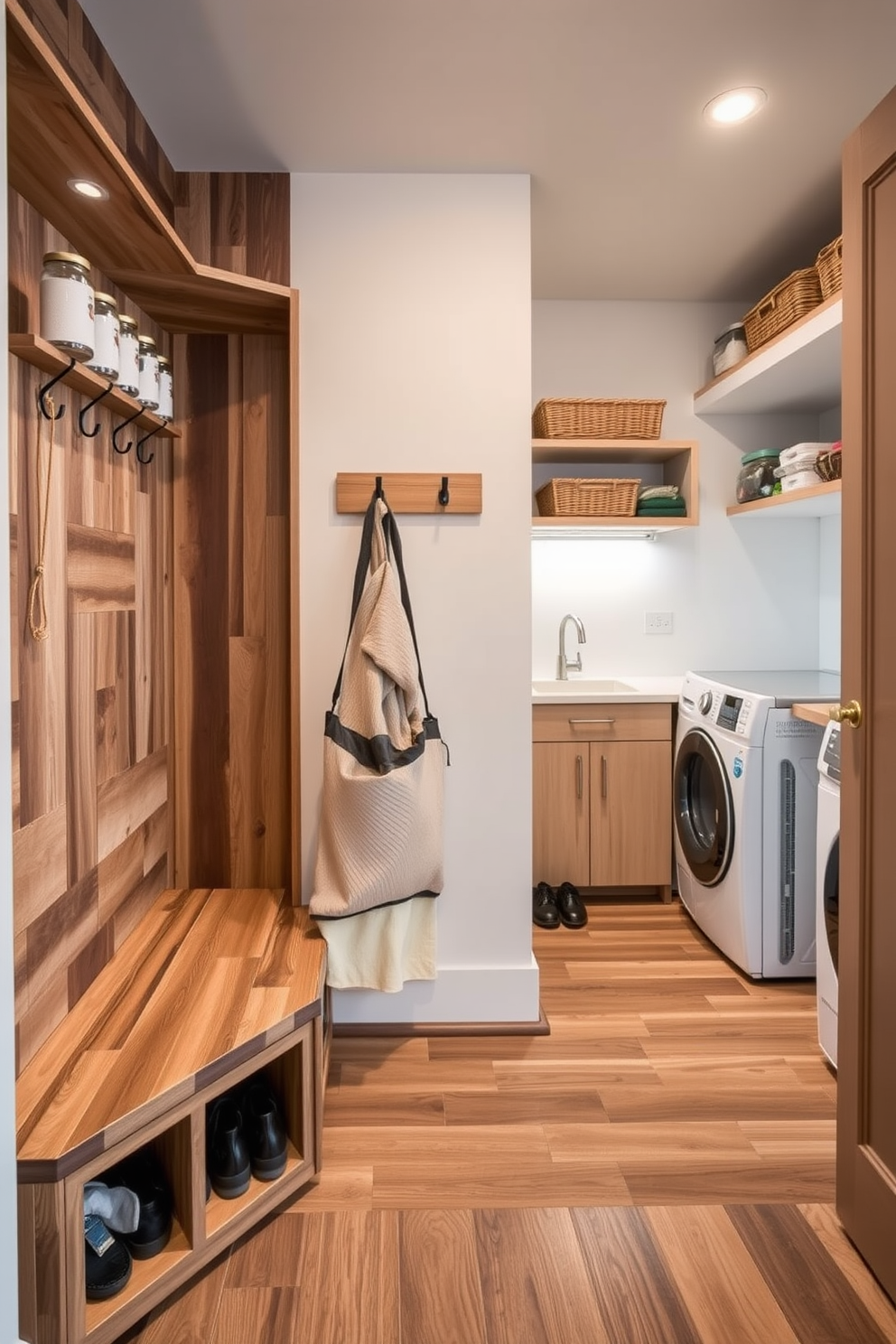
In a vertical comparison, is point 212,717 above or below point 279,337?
below

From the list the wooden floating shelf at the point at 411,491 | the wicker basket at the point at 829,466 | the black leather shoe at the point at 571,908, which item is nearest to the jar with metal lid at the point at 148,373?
the wooden floating shelf at the point at 411,491

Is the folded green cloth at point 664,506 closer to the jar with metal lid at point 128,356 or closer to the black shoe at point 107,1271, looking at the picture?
the jar with metal lid at point 128,356

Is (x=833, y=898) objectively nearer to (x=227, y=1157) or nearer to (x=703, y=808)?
(x=703, y=808)

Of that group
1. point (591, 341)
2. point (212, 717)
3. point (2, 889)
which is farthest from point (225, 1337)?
point (591, 341)

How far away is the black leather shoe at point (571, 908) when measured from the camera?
332cm

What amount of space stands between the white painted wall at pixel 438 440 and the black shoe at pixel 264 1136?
686 millimetres

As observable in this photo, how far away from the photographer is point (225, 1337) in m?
1.46

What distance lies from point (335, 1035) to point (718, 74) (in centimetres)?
257

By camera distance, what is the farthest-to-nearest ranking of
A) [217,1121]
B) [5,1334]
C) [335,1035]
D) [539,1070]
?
[335,1035] < [539,1070] < [217,1121] < [5,1334]

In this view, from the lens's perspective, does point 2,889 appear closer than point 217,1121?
Yes

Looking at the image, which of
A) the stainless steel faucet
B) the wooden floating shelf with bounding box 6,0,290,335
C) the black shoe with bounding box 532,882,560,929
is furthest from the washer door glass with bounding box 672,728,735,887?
the wooden floating shelf with bounding box 6,0,290,335

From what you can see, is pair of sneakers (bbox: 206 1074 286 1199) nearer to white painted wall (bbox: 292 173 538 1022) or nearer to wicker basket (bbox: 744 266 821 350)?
A: white painted wall (bbox: 292 173 538 1022)

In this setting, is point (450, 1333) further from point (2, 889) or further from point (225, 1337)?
point (2, 889)

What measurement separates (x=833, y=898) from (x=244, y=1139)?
4.88 feet
